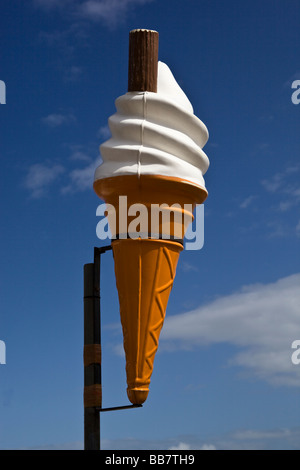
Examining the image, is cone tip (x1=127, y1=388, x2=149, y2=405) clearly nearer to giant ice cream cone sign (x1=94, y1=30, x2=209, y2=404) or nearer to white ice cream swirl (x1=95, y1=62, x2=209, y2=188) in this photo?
giant ice cream cone sign (x1=94, y1=30, x2=209, y2=404)

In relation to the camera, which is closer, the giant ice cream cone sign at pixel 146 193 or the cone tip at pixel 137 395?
the cone tip at pixel 137 395

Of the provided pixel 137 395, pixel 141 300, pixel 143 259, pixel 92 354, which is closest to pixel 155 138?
pixel 143 259

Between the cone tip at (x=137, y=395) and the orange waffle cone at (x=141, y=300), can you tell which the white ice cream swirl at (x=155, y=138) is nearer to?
the orange waffle cone at (x=141, y=300)

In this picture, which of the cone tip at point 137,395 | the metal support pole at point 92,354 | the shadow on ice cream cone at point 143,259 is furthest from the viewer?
the metal support pole at point 92,354

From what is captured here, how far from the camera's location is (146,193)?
6.98m

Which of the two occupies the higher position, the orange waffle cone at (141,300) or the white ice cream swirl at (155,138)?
the white ice cream swirl at (155,138)

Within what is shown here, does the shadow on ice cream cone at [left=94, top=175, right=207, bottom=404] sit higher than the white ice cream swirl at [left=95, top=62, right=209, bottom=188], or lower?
lower

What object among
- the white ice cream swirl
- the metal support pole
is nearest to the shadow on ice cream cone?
the white ice cream swirl

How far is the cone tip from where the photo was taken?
681 cm

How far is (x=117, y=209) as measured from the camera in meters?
7.17

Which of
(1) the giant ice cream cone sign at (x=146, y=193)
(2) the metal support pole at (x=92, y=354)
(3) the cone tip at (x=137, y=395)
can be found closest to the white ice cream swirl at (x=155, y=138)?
(1) the giant ice cream cone sign at (x=146, y=193)

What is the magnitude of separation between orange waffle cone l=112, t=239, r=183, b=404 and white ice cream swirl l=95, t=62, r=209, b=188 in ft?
2.39

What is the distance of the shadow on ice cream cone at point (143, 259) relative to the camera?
22.7 feet
